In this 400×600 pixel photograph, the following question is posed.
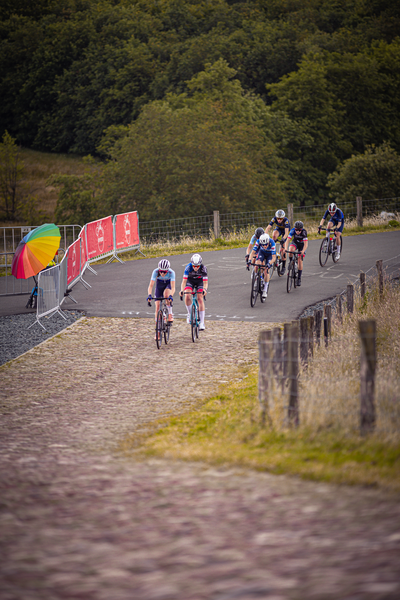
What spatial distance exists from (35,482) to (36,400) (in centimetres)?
335

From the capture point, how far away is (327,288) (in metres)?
18.1

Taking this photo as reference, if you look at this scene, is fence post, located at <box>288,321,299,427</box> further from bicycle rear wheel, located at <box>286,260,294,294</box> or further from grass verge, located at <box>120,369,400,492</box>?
bicycle rear wheel, located at <box>286,260,294,294</box>

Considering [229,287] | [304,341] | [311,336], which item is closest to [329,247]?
[229,287]

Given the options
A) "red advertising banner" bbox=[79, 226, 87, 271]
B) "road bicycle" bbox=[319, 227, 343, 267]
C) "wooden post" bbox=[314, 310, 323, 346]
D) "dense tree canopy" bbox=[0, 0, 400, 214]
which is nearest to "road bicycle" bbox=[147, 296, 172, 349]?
"wooden post" bbox=[314, 310, 323, 346]

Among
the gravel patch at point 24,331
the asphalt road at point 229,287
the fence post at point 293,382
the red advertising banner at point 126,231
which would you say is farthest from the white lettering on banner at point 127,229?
the fence post at point 293,382

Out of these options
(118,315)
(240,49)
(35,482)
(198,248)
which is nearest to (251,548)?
(35,482)

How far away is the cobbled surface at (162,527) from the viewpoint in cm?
432

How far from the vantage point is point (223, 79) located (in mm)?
49000

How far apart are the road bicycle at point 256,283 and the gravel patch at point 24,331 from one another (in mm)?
4416

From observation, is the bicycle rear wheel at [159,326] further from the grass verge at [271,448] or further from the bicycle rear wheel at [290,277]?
the bicycle rear wheel at [290,277]

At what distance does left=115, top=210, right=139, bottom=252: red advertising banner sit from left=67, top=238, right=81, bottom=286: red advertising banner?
4.90 meters

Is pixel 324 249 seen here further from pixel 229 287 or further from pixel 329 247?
pixel 229 287

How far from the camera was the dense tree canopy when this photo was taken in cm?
4431

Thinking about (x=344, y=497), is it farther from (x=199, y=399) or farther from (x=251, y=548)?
(x=199, y=399)
